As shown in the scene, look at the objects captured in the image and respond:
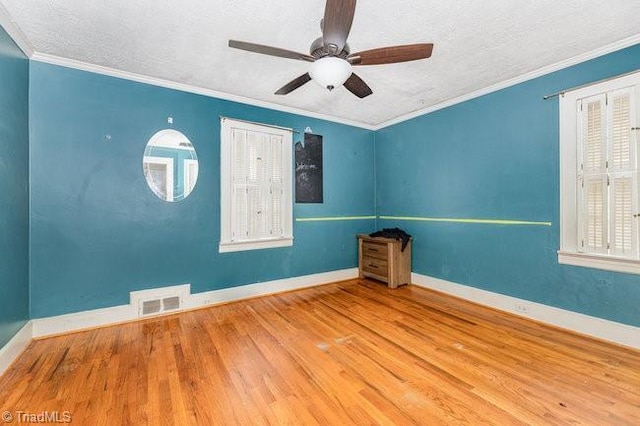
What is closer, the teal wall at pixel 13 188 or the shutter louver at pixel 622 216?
the teal wall at pixel 13 188

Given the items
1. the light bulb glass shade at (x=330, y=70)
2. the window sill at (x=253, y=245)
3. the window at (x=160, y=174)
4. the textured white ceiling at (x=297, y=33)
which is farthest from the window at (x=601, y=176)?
the window at (x=160, y=174)

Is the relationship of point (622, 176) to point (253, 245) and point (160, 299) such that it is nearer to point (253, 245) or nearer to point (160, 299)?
point (253, 245)

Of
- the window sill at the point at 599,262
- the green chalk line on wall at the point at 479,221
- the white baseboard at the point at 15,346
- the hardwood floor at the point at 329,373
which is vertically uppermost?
the green chalk line on wall at the point at 479,221

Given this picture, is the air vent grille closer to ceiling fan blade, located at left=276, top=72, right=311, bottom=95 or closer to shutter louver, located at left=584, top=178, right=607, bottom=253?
ceiling fan blade, located at left=276, top=72, right=311, bottom=95

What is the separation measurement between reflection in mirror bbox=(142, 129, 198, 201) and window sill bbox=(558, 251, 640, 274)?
4284 millimetres

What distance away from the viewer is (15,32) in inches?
88.0

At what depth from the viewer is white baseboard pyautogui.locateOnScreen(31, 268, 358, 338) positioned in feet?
8.69

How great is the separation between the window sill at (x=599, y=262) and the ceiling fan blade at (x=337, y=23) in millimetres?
3052

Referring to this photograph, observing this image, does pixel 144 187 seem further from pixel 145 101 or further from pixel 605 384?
pixel 605 384

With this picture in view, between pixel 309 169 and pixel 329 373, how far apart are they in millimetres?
2992

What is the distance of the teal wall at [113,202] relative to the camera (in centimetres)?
264

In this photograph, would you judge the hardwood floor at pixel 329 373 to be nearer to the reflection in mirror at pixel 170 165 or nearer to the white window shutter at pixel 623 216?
the white window shutter at pixel 623 216

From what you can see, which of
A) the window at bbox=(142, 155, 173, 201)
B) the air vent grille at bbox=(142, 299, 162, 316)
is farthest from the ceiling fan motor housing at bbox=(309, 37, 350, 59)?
the air vent grille at bbox=(142, 299, 162, 316)

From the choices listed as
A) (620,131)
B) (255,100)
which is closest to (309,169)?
(255,100)
